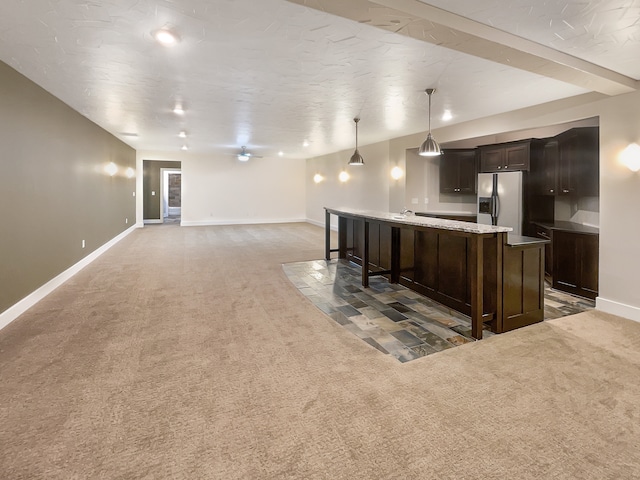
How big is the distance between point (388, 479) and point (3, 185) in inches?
160

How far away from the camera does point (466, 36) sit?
93.5 inches

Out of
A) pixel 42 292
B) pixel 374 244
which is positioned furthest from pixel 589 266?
pixel 42 292

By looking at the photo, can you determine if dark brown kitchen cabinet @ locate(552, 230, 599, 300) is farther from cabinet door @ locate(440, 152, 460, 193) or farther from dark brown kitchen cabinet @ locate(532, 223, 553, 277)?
cabinet door @ locate(440, 152, 460, 193)

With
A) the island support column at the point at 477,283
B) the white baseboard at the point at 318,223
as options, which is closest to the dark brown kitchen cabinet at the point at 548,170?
the island support column at the point at 477,283

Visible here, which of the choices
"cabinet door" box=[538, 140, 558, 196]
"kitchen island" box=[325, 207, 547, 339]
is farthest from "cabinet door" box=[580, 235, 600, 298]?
"cabinet door" box=[538, 140, 558, 196]

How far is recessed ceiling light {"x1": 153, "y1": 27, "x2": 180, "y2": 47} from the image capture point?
262cm

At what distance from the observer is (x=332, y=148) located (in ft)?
31.2

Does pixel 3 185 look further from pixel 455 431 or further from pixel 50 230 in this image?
pixel 455 431

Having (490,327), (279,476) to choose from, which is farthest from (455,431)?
(490,327)

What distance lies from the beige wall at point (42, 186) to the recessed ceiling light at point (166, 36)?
1717 mm

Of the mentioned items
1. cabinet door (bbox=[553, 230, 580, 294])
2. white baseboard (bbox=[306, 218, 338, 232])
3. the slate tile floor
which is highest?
white baseboard (bbox=[306, 218, 338, 232])

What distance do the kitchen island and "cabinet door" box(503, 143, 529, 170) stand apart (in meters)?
2.64

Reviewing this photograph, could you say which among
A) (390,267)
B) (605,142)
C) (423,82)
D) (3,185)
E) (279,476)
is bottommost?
(279,476)

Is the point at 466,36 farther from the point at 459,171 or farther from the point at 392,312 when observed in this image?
the point at 459,171
